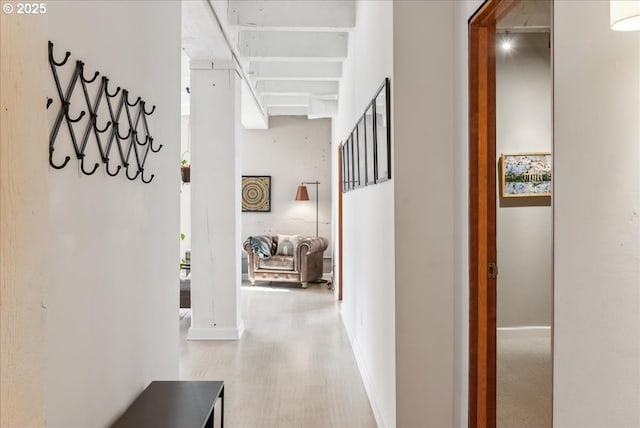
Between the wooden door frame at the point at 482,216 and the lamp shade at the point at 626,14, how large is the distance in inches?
47.2

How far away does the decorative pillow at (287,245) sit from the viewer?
25.2ft

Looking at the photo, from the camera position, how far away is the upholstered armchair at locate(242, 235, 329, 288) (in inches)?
293

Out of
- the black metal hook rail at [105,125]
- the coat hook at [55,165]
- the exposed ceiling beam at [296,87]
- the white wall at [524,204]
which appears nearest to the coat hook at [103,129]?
the black metal hook rail at [105,125]

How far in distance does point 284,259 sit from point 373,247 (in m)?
4.53

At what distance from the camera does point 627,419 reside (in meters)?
1.03

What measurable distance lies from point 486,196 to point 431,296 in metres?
0.55

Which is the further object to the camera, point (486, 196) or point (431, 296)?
point (431, 296)

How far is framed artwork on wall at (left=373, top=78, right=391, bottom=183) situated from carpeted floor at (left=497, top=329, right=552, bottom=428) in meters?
1.63

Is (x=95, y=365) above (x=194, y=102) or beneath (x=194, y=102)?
beneath

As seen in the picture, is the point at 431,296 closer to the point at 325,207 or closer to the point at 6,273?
the point at 6,273

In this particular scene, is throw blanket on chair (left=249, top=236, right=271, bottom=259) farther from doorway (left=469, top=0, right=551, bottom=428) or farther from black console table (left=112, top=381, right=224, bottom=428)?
doorway (left=469, top=0, right=551, bottom=428)

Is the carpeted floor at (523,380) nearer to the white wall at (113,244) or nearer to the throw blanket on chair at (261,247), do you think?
the white wall at (113,244)

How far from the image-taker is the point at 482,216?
2094 millimetres

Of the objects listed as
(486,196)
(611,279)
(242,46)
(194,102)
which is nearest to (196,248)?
(194,102)
